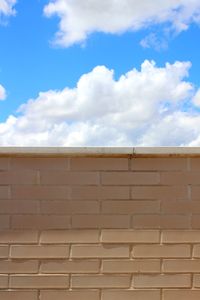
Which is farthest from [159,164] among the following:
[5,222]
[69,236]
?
[5,222]

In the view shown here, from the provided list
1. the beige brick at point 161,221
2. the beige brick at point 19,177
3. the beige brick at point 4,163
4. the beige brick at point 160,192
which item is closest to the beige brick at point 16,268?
the beige brick at point 19,177

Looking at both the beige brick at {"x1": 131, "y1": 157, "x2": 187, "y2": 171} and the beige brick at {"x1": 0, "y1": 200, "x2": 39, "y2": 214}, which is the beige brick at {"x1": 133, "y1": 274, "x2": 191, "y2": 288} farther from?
the beige brick at {"x1": 0, "y1": 200, "x2": 39, "y2": 214}

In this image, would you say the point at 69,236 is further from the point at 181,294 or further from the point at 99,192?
the point at 181,294

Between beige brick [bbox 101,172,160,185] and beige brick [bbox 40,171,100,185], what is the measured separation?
7 centimetres

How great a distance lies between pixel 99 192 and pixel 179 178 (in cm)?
60

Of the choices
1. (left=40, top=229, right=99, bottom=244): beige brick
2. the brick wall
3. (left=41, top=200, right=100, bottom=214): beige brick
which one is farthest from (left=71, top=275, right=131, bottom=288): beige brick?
(left=41, top=200, right=100, bottom=214): beige brick

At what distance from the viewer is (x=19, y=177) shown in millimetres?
5172

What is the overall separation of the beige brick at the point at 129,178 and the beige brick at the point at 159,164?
4cm

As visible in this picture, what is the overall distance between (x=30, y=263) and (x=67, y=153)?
2.81ft

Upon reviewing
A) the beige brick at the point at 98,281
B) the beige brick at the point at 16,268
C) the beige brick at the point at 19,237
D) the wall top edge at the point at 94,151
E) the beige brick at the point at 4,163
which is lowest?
the beige brick at the point at 98,281

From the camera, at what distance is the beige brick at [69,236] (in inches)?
202

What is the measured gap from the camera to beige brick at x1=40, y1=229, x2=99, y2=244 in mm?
5129

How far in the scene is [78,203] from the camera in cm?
514

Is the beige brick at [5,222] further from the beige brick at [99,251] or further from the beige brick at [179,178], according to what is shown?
the beige brick at [179,178]
